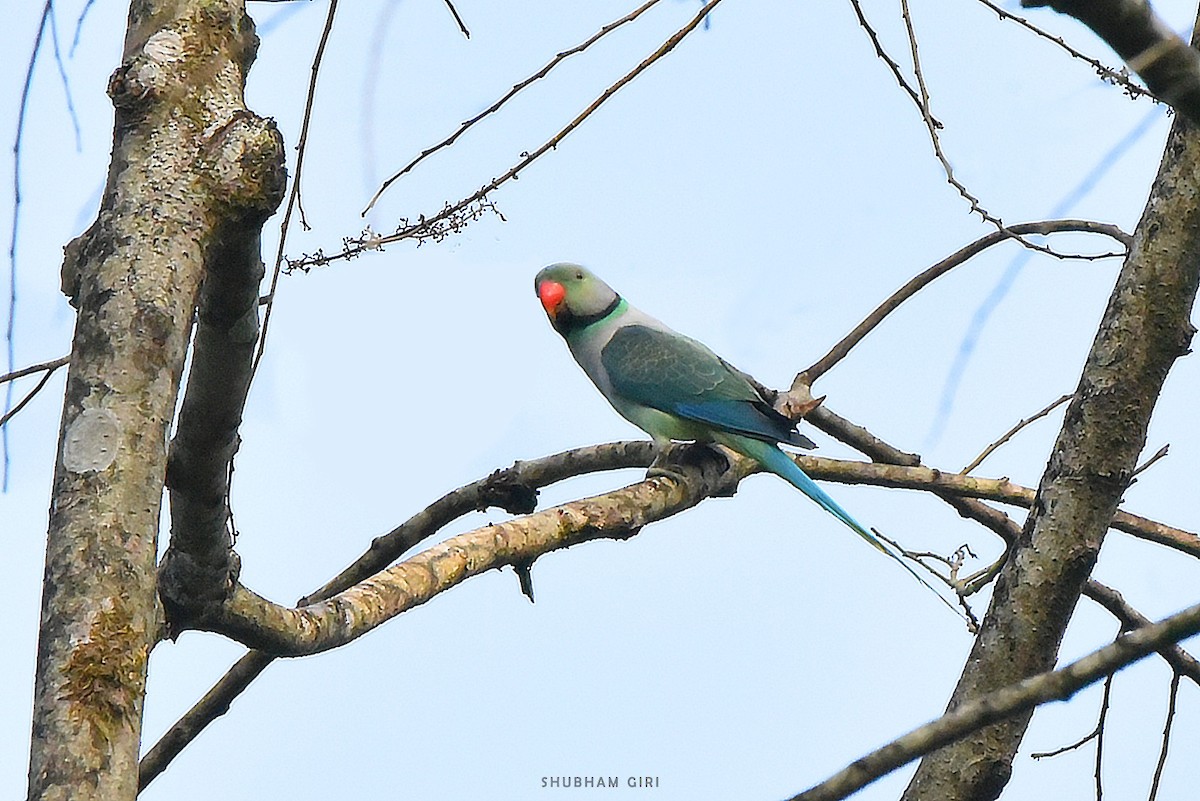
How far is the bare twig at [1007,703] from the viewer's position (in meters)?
0.75

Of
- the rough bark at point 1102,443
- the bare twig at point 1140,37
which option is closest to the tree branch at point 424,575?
the rough bark at point 1102,443

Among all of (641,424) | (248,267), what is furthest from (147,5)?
(641,424)

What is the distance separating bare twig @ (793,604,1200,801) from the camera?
2.47 ft

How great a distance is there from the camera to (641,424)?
4.11m

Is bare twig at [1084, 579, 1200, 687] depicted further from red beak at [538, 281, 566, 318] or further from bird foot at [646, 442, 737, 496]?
red beak at [538, 281, 566, 318]

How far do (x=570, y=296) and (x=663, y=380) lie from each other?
26.8 inches

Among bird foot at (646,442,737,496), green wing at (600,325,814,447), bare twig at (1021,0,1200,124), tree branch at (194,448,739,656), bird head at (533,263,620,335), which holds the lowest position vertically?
bare twig at (1021,0,1200,124)

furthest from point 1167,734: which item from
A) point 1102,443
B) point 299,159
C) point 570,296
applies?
point 570,296

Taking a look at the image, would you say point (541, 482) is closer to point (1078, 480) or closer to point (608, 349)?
point (1078, 480)

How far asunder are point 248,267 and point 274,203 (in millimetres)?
103

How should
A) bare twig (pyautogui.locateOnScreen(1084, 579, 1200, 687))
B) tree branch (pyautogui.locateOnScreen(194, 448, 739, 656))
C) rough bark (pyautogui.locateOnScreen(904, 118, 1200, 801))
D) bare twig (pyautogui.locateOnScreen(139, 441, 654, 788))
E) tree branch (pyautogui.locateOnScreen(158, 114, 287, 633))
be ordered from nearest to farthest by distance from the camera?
tree branch (pyautogui.locateOnScreen(158, 114, 287, 633)) < tree branch (pyautogui.locateOnScreen(194, 448, 739, 656)) < rough bark (pyautogui.locateOnScreen(904, 118, 1200, 801)) < bare twig (pyautogui.locateOnScreen(139, 441, 654, 788)) < bare twig (pyautogui.locateOnScreen(1084, 579, 1200, 687))

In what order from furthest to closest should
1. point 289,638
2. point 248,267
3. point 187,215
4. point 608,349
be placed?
1. point 608,349
2. point 289,638
3. point 248,267
4. point 187,215

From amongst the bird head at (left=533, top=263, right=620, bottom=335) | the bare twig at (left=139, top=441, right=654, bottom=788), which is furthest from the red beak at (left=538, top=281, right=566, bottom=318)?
the bare twig at (left=139, top=441, right=654, bottom=788)

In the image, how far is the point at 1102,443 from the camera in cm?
215
